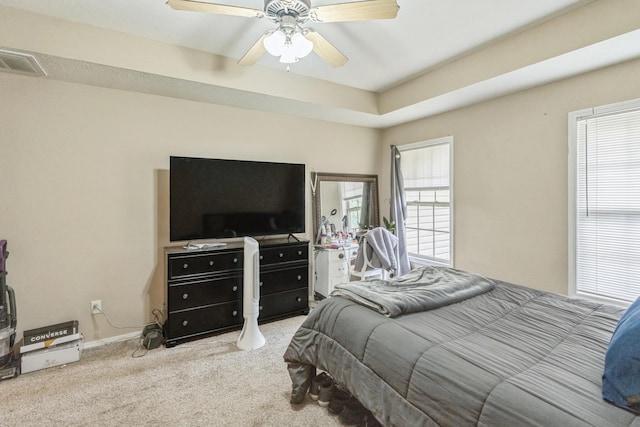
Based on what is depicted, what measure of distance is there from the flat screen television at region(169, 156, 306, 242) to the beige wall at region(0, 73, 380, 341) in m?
0.30

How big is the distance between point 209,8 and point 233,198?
180cm

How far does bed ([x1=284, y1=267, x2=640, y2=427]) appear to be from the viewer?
1013mm

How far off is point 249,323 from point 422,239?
2.50 meters

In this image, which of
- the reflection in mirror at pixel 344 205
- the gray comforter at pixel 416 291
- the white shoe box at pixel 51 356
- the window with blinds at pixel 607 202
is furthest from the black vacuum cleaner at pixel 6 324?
the window with blinds at pixel 607 202

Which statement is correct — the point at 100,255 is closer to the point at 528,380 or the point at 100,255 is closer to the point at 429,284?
the point at 429,284

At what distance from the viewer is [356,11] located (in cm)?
174

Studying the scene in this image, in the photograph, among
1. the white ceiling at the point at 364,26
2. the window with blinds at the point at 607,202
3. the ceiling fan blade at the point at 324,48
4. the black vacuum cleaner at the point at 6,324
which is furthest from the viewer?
the window with blinds at the point at 607,202

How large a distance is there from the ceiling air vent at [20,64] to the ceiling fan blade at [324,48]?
2054mm

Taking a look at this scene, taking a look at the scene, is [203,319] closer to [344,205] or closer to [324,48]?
[344,205]

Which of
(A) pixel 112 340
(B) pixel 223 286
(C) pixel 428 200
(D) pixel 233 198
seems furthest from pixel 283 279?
(C) pixel 428 200

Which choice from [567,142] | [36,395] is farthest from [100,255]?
[567,142]

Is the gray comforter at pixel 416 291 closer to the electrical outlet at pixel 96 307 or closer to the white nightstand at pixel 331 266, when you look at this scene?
the white nightstand at pixel 331 266

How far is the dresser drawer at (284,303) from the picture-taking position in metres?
3.26

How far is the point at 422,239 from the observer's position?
161 inches
